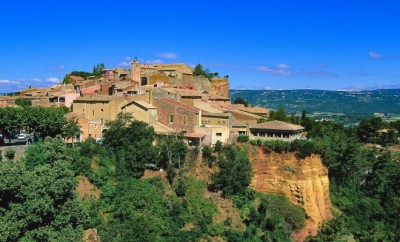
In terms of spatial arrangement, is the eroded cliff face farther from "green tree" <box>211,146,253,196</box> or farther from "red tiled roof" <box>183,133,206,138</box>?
"red tiled roof" <box>183,133,206,138</box>

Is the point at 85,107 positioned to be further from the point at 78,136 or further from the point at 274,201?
the point at 274,201

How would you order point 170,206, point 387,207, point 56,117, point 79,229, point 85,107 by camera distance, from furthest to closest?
1. point 387,207
2. point 85,107
3. point 56,117
4. point 170,206
5. point 79,229

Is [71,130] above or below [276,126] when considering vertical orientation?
below

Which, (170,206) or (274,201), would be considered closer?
(170,206)

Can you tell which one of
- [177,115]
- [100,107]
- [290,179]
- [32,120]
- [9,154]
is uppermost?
[100,107]

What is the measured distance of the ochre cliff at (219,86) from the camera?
2781 inches

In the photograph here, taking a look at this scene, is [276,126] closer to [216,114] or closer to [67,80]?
[216,114]

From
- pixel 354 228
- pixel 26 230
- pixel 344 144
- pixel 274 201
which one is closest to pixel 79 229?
pixel 26 230

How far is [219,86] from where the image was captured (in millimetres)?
72000

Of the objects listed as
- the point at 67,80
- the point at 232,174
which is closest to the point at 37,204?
the point at 232,174

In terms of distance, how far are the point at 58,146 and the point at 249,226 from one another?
1906 cm

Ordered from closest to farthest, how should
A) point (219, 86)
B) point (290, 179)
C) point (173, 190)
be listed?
point (173, 190) < point (290, 179) < point (219, 86)

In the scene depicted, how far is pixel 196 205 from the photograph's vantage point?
1369 inches

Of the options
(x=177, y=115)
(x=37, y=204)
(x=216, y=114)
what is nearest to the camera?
(x=37, y=204)
